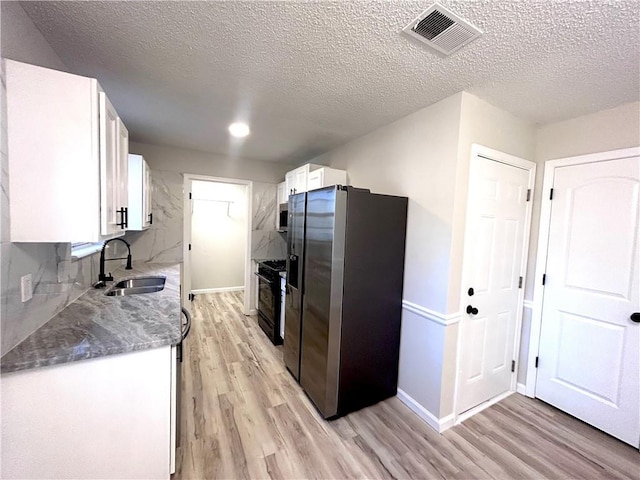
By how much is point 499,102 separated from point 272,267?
2.86 m

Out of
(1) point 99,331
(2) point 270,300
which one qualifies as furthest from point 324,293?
(2) point 270,300

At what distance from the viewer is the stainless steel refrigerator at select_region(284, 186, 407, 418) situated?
6.33 feet

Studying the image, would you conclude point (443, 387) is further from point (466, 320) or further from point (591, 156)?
point (591, 156)

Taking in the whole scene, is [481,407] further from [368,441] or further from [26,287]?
[26,287]

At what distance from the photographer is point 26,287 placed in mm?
1201

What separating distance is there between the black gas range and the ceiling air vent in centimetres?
255

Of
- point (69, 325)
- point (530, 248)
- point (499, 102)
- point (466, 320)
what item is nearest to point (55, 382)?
point (69, 325)

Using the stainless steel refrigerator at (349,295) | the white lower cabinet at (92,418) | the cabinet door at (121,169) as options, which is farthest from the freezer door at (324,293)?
the cabinet door at (121,169)

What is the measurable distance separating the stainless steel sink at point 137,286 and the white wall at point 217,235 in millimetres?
2688

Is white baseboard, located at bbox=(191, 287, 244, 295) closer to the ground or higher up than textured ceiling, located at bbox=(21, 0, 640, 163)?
closer to the ground

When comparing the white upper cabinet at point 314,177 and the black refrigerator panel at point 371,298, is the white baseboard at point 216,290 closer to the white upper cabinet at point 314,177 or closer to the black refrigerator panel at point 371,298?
the white upper cabinet at point 314,177

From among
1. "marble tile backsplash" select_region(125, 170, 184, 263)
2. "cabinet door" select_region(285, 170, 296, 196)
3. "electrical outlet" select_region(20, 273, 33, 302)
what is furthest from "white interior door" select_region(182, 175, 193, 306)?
"electrical outlet" select_region(20, 273, 33, 302)

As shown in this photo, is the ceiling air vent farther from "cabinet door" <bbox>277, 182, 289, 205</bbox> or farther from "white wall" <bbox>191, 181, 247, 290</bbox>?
"white wall" <bbox>191, 181, 247, 290</bbox>

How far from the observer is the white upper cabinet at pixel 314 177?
2.99 m
